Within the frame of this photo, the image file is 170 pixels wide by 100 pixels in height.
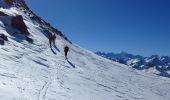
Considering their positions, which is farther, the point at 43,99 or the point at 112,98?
the point at 112,98

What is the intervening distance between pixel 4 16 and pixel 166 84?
30.1 meters

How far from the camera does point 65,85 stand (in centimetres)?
2764

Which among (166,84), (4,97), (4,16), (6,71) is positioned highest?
(4,16)

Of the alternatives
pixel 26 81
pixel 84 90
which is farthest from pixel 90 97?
pixel 26 81

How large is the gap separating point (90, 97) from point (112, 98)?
4.08 m

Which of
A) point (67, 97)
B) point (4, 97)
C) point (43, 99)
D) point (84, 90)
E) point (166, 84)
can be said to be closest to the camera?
point (4, 97)

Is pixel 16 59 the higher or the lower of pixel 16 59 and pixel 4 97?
the higher

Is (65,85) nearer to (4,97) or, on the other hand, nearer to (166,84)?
(4,97)

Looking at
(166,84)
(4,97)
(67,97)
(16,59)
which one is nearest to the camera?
(4,97)

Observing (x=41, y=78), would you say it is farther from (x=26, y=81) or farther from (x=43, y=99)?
(x=43, y=99)

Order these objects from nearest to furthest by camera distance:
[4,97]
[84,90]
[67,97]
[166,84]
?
[4,97]
[67,97]
[84,90]
[166,84]

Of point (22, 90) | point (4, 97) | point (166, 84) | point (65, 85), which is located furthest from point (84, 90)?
point (166, 84)

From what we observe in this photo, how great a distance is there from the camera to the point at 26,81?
75.7 ft

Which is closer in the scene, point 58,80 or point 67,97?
point 67,97
